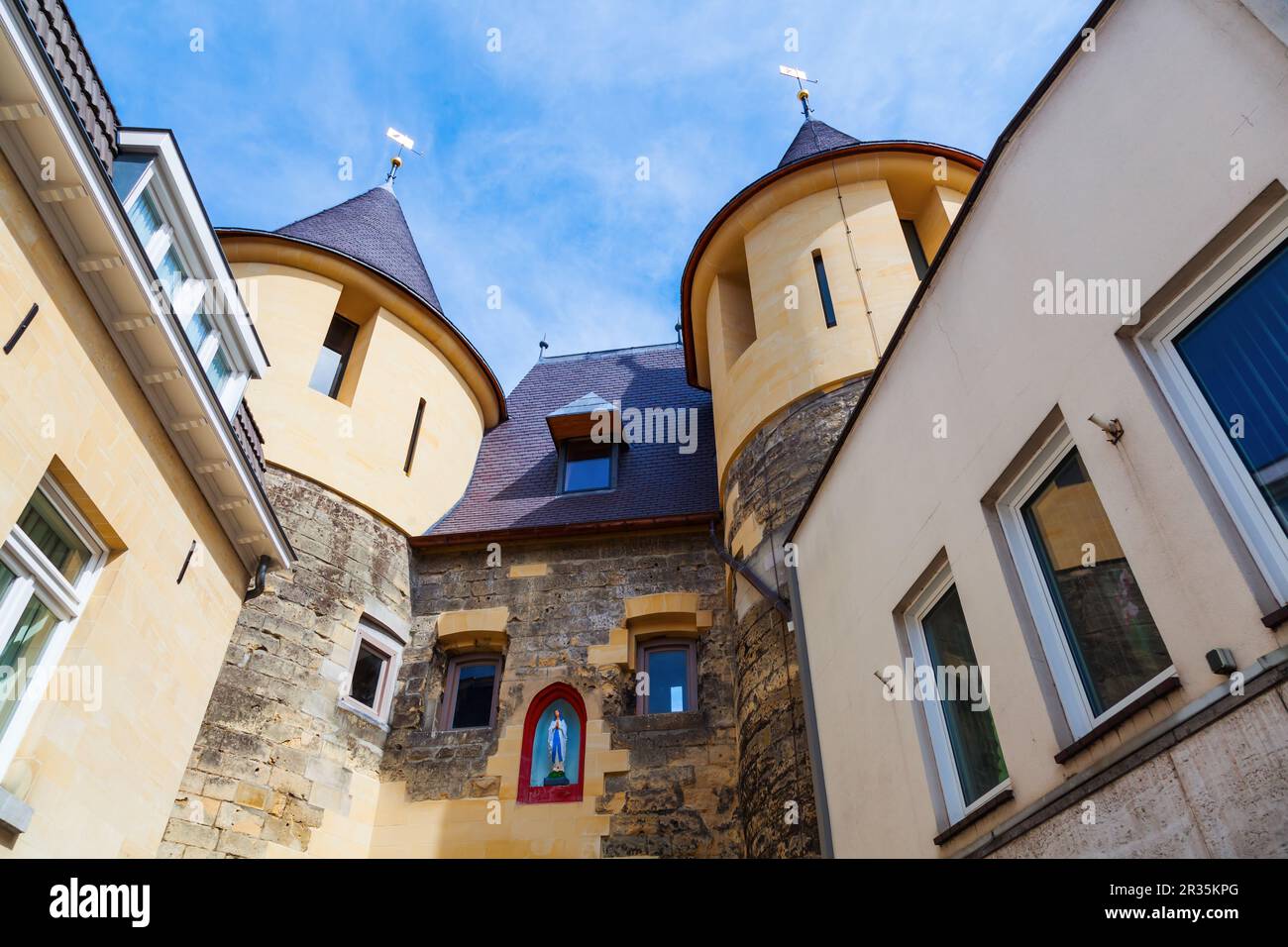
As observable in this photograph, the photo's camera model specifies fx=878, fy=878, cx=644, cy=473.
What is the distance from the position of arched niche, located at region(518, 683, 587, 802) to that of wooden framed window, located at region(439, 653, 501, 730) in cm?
54

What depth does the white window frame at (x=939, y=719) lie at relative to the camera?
4.29 m

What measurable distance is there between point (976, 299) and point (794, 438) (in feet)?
16.8

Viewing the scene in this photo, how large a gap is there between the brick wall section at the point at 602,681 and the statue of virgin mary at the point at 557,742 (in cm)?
41

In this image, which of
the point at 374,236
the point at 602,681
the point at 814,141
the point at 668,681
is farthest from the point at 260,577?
the point at 814,141

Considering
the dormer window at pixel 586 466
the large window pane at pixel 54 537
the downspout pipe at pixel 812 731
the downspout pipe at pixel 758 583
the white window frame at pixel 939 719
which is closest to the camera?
the white window frame at pixel 939 719

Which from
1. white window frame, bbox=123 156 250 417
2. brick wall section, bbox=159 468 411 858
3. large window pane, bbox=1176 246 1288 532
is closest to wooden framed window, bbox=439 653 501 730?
brick wall section, bbox=159 468 411 858

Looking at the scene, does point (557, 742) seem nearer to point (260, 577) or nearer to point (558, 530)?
point (558, 530)

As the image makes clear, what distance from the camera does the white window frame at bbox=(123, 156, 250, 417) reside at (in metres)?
5.98

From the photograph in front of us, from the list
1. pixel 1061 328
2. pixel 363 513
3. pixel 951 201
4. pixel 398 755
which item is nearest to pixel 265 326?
pixel 363 513

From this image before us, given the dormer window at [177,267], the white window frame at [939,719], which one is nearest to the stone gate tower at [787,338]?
the white window frame at [939,719]

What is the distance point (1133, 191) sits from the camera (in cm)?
341

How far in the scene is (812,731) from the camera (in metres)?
6.26

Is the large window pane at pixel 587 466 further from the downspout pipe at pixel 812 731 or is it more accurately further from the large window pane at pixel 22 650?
the large window pane at pixel 22 650

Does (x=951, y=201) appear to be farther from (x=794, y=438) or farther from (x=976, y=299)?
(x=976, y=299)
